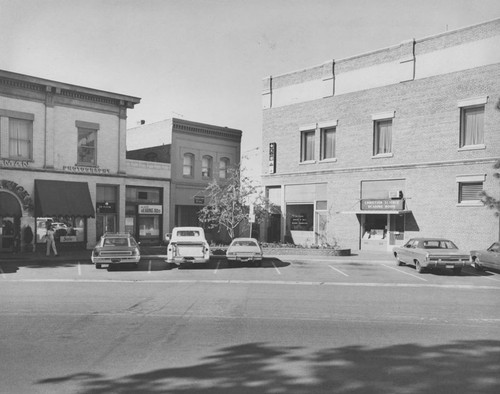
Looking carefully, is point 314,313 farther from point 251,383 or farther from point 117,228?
point 117,228

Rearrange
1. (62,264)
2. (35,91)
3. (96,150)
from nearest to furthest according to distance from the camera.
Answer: (62,264), (35,91), (96,150)

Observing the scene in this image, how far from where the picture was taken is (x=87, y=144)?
2886cm

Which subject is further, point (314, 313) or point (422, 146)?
point (422, 146)

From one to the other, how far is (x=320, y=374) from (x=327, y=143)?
2608 cm

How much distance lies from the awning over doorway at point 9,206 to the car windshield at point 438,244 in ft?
66.0

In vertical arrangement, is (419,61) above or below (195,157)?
above

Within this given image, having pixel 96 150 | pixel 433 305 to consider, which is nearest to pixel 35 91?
pixel 96 150

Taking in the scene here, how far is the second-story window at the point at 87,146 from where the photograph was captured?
1123 inches

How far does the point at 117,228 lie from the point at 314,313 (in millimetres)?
21435

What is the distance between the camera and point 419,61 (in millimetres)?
27078

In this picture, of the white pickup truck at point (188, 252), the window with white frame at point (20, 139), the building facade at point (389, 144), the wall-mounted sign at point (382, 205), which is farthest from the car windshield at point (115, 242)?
the wall-mounted sign at point (382, 205)

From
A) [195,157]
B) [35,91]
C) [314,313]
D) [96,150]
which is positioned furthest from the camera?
[195,157]

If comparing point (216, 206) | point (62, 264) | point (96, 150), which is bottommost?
point (62, 264)

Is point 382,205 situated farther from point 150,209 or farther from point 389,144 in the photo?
point 150,209
